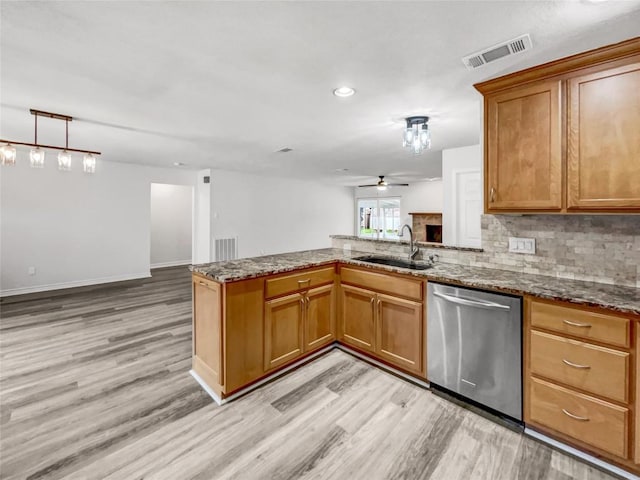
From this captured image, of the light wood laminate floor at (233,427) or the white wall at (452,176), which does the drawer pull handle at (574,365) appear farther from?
the white wall at (452,176)

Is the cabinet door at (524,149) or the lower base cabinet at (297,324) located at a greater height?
the cabinet door at (524,149)

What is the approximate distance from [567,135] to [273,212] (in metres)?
6.65

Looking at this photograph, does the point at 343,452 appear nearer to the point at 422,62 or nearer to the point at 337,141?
the point at 422,62

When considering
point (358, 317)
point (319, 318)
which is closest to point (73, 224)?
point (319, 318)

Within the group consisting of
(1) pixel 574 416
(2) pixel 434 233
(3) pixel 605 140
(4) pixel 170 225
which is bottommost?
(1) pixel 574 416

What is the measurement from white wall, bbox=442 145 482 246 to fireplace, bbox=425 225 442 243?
163 inches

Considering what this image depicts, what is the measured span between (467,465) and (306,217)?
25.1ft

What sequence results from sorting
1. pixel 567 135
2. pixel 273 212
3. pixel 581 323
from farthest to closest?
1. pixel 273 212
2. pixel 567 135
3. pixel 581 323

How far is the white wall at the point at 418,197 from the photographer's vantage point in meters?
8.87

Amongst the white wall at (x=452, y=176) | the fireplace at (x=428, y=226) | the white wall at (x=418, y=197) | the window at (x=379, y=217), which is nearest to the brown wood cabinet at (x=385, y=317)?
the white wall at (x=452, y=176)

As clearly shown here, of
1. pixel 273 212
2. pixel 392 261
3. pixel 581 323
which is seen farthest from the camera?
pixel 273 212

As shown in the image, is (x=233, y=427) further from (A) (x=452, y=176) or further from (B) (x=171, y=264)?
(B) (x=171, y=264)

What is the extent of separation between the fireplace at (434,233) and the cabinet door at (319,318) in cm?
633

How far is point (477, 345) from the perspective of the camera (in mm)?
2086
